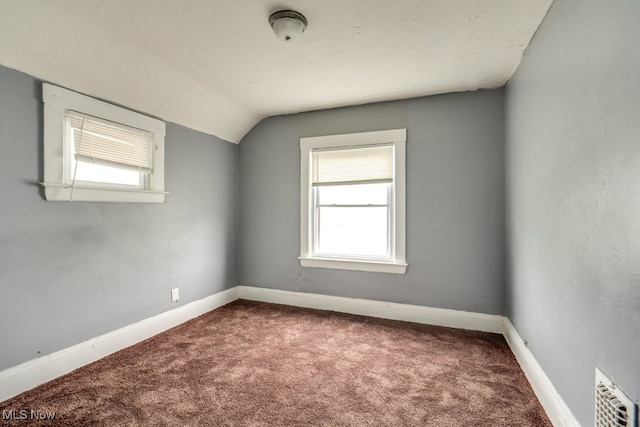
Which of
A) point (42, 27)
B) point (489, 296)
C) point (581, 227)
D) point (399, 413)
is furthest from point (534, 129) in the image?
point (42, 27)

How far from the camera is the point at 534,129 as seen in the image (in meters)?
2.01

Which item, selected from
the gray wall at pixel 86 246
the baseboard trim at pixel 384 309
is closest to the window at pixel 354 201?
the baseboard trim at pixel 384 309

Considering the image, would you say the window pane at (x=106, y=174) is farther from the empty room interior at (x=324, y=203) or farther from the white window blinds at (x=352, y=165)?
the white window blinds at (x=352, y=165)

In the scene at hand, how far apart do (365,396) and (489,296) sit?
176 cm

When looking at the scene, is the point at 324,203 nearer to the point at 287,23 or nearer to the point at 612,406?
the point at 287,23

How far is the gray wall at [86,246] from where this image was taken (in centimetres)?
191

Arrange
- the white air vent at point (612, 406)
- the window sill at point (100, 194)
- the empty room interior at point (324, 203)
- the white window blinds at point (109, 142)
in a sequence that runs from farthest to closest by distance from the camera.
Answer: the white window blinds at point (109, 142) → the window sill at point (100, 194) → the empty room interior at point (324, 203) → the white air vent at point (612, 406)

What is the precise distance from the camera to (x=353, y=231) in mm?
3539

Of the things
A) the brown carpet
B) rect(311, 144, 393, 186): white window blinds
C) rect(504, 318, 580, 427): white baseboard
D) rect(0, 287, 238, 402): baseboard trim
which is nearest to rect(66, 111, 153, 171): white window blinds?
rect(0, 287, 238, 402): baseboard trim

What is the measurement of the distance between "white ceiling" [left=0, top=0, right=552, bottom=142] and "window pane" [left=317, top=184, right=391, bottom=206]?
39.3 inches

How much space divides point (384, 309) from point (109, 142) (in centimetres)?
307

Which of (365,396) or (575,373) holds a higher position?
(575,373)

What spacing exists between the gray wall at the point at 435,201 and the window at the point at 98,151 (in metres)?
1.45

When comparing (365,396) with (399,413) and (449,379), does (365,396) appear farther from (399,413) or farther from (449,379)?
(449,379)
